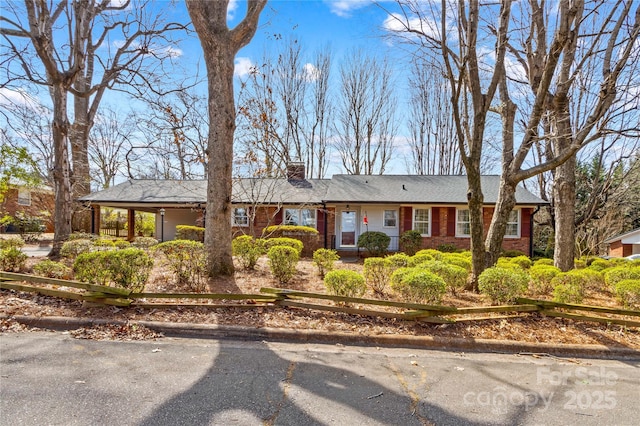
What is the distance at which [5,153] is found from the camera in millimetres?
12250

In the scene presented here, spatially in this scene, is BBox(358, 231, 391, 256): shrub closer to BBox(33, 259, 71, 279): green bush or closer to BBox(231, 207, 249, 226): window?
BBox(231, 207, 249, 226): window

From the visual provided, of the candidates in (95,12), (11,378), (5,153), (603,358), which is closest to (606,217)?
(603,358)

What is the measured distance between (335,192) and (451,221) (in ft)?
18.9

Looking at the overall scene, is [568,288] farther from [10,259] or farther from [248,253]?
[10,259]

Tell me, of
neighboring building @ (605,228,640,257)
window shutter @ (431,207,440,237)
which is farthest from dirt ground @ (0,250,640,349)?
neighboring building @ (605,228,640,257)

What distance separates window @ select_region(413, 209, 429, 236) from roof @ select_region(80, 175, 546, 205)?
2.29 feet

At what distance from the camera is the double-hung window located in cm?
1587

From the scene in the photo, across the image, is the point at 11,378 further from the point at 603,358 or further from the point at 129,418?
the point at 603,358

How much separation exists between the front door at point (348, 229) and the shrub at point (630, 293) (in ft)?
39.1

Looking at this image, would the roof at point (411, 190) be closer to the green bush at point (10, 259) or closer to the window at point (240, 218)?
the window at point (240, 218)

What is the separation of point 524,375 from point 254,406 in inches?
110

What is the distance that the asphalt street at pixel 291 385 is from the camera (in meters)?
2.52

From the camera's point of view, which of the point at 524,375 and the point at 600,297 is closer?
the point at 524,375

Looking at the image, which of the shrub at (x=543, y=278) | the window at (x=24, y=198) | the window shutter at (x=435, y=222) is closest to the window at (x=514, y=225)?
the window shutter at (x=435, y=222)
